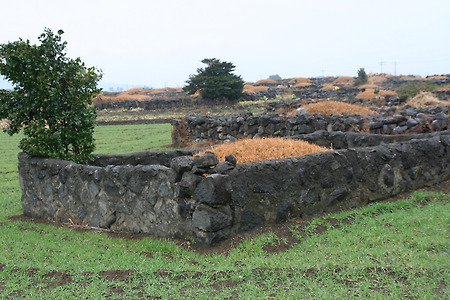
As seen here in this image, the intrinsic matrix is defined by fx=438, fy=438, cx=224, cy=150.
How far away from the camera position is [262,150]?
776 centimetres

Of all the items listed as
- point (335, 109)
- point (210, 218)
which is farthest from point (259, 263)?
point (335, 109)

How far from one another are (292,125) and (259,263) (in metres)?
11.2

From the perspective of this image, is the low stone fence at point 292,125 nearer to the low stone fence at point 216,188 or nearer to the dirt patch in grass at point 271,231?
the low stone fence at point 216,188

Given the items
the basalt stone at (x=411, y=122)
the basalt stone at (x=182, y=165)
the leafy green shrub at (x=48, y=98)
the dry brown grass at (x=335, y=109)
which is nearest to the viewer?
the basalt stone at (x=182, y=165)

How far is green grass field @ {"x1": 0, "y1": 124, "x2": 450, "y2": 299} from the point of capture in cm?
447

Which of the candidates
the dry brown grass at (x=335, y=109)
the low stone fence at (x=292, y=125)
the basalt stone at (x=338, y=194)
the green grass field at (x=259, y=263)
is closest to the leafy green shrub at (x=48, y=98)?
the green grass field at (x=259, y=263)

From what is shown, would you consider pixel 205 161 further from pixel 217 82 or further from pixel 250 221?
pixel 217 82

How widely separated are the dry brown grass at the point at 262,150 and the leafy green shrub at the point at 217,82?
32740 mm

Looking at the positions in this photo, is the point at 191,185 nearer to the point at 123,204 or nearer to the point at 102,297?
the point at 123,204

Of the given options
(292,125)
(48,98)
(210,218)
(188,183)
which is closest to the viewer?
(210,218)

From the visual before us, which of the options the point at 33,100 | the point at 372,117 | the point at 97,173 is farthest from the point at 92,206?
the point at 372,117

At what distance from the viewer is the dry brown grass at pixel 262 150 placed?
750 cm

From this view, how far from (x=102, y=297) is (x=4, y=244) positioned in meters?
3.02

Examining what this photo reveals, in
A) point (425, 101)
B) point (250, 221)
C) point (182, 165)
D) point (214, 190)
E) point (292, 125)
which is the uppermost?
point (182, 165)
